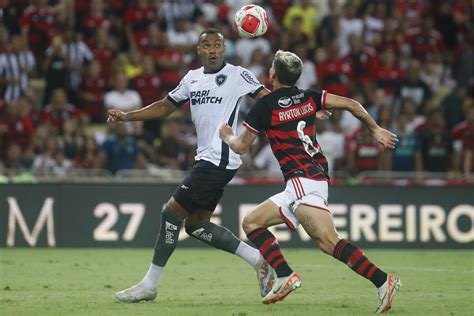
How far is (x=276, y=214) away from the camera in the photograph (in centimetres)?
968

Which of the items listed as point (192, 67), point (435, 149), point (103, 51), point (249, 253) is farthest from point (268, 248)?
point (103, 51)

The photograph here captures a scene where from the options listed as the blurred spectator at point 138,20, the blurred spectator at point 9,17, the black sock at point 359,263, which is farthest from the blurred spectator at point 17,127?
the black sock at point 359,263

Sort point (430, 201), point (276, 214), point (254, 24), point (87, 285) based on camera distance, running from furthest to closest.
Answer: point (430, 201), point (87, 285), point (254, 24), point (276, 214)

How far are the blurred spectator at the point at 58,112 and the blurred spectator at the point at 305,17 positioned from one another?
541 cm

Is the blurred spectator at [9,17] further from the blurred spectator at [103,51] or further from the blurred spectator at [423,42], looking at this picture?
the blurred spectator at [423,42]

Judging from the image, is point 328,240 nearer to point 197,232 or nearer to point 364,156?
point 197,232

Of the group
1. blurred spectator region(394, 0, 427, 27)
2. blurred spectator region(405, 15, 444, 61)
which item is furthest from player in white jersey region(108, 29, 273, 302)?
blurred spectator region(394, 0, 427, 27)

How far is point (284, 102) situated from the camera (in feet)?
31.2

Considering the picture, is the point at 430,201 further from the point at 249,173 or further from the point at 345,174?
the point at 249,173

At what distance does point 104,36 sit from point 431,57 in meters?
6.94

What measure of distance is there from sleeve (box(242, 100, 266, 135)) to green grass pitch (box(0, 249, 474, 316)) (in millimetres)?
1578

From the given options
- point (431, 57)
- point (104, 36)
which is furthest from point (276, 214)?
point (431, 57)

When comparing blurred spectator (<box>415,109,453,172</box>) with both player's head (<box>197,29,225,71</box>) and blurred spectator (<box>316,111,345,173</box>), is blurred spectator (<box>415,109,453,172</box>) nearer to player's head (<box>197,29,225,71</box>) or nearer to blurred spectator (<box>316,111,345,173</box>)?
blurred spectator (<box>316,111,345,173</box>)

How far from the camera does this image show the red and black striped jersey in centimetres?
950
